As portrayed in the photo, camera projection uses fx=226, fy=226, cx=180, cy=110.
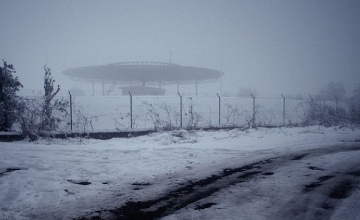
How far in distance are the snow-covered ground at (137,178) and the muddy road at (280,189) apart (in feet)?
0.12

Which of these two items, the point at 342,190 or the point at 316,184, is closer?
the point at 342,190

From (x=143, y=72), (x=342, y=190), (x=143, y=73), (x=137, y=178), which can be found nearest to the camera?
(x=342, y=190)

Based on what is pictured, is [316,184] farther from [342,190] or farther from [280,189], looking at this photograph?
[280,189]

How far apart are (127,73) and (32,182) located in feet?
115

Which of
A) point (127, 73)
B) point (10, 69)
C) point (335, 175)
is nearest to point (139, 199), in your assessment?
point (335, 175)

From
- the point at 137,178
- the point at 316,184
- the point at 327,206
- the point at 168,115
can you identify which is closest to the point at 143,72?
the point at 168,115

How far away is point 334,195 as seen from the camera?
145 inches

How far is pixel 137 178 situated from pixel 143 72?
110 feet

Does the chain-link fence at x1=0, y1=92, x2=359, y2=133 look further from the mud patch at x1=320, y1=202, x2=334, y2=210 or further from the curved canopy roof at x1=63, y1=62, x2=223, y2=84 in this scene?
the curved canopy roof at x1=63, y1=62, x2=223, y2=84

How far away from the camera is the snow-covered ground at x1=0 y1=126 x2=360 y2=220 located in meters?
3.19

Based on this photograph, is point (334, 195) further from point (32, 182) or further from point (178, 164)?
point (32, 182)

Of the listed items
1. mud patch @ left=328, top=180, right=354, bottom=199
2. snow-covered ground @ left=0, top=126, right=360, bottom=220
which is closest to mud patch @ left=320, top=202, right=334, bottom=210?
snow-covered ground @ left=0, top=126, right=360, bottom=220

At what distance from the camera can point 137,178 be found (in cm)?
457

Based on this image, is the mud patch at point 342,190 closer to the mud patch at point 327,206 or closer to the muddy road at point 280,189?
the muddy road at point 280,189
